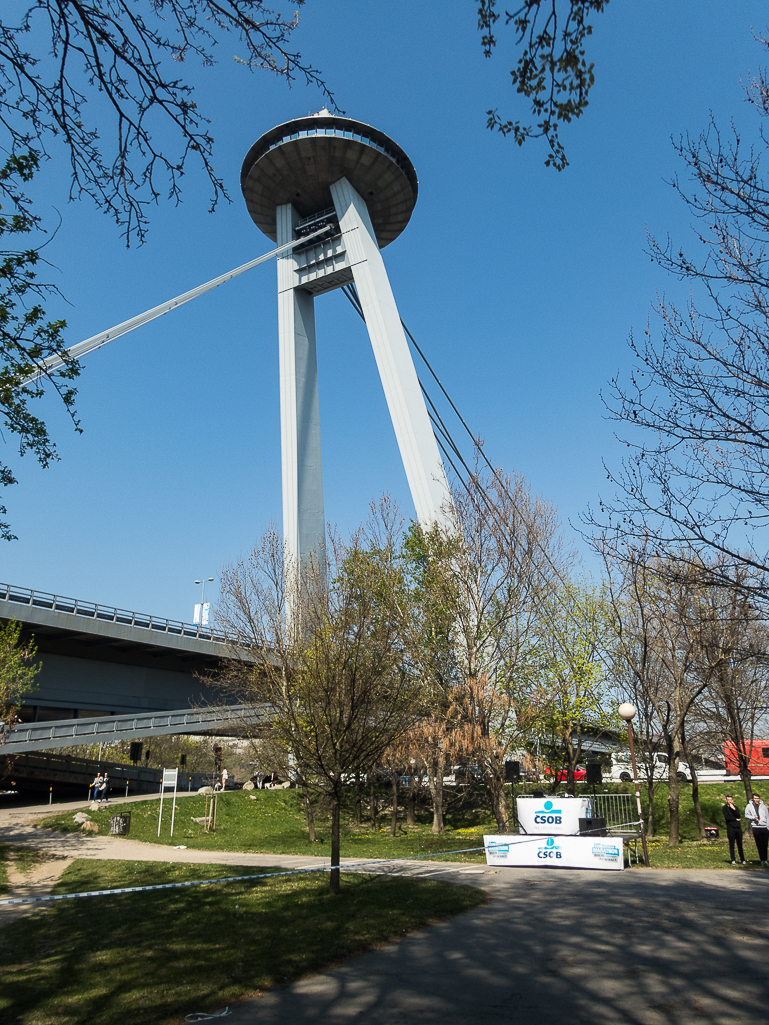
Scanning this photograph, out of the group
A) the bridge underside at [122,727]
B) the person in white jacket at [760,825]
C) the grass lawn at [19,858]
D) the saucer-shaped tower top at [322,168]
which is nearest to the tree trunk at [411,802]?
the bridge underside at [122,727]

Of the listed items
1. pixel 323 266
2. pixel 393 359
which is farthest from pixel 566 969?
pixel 323 266

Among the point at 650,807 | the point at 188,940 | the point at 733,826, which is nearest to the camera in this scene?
the point at 188,940

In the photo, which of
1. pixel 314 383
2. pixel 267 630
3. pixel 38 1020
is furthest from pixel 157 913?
pixel 314 383

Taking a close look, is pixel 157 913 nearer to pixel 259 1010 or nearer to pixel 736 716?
pixel 259 1010

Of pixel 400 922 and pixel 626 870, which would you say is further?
pixel 626 870

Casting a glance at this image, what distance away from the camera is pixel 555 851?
1354 cm

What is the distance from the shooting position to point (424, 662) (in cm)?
1844

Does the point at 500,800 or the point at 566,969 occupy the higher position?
the point at 500,800

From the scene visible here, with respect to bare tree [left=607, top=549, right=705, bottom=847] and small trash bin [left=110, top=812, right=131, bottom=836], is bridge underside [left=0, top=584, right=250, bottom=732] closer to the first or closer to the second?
small trash bin [left=110, top=812, right=131, bottom=836]

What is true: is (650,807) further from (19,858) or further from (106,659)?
(106,659)

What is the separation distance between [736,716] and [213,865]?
16.6 m

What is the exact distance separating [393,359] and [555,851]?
24249 millimetres

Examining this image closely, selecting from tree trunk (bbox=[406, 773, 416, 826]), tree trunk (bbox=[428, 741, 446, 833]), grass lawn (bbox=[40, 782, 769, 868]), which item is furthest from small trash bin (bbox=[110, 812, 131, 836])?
tree trunk (bbox=[406, 773, 416, 826])

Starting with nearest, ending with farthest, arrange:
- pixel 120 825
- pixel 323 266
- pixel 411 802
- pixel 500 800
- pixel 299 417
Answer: pixel 500 800 < pixel 120 825 < pixel 411 802 < pixel 299 417 < pixel 323 266
